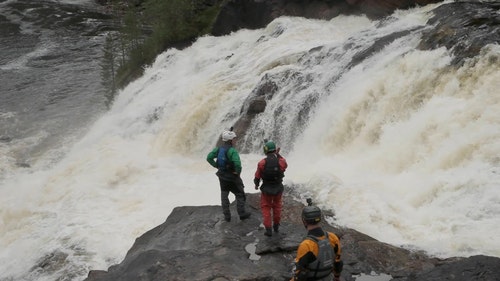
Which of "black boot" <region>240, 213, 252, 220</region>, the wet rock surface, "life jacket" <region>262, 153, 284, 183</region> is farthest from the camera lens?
the wet rock surface

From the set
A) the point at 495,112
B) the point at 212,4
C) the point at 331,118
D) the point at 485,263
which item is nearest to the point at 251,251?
the point at 485,263

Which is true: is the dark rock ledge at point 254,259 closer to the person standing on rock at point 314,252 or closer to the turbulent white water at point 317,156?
the turbulent white water at point 317,156

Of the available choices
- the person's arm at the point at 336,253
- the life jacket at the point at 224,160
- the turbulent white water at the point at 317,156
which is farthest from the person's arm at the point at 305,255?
the turbulent white water at the point at 317,156

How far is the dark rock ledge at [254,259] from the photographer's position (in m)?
7.49

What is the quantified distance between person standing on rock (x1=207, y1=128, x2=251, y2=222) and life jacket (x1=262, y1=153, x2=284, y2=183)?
0.70m

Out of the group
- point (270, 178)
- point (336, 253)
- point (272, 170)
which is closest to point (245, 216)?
point (270, 178)

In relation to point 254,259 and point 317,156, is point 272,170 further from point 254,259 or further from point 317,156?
point 317,156

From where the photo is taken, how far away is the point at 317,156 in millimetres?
15164

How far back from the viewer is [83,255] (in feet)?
37.3

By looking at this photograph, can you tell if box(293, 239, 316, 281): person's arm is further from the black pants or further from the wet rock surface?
the wet rock surface

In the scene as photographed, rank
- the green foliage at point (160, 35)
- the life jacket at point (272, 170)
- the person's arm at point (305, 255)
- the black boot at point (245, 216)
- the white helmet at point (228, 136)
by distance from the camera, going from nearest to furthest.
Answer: the person's arm at point (305, 255), the life jacket at point (272, 170), the white helmet at point (228, 136), the black boot at point (245, 216), the green foliage at point (160, 35)

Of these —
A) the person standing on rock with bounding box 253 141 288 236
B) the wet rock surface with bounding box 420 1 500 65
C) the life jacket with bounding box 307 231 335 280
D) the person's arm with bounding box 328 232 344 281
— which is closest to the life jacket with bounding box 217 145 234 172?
the person standing on rock with bounding box 253 141 288 236

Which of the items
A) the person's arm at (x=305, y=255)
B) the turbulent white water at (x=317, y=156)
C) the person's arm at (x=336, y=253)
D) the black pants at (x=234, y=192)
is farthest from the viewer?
the turbulent white water at (x=317, y=156)

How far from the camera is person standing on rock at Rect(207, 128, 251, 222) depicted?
8.90 m
